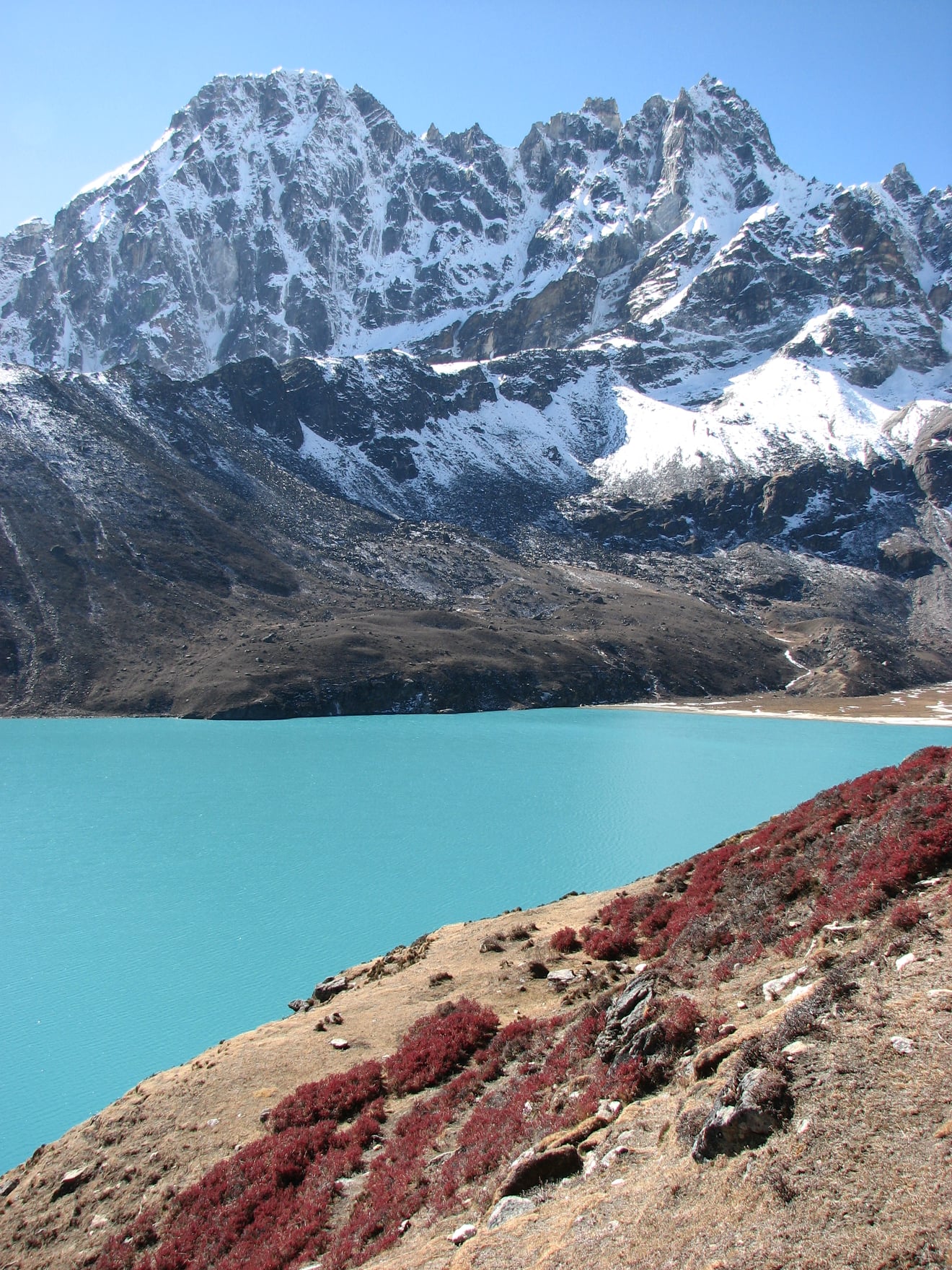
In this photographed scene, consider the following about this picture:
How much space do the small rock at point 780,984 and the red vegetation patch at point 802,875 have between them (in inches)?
59.9

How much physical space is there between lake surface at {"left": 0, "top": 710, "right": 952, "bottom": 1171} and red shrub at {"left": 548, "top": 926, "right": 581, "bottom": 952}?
12905 mm

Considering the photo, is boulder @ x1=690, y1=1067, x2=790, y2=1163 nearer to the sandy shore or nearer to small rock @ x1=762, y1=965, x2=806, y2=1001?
small rock @ x1=762, y1=965, x2=806, y2=1001

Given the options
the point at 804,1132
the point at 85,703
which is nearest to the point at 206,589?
the point at 85,703

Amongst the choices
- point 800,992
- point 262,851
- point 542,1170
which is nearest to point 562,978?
point 800,992

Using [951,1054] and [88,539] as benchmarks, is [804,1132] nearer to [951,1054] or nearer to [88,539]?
[951,1054]

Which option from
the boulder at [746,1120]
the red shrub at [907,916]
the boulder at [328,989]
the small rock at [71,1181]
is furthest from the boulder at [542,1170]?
the boulder at [328,989]

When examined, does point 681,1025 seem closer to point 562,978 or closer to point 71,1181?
point 562,978

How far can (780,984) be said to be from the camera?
14.2m

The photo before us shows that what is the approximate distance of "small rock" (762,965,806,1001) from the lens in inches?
550

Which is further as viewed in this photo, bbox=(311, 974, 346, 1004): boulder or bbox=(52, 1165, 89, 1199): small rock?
bbox=(311, 974, 346, 1004): boulder

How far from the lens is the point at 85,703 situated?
139250 mm

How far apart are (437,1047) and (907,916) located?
1112cm

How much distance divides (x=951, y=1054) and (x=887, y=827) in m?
10.2

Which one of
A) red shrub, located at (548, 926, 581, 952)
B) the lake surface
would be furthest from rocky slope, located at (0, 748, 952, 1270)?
the lake surface
